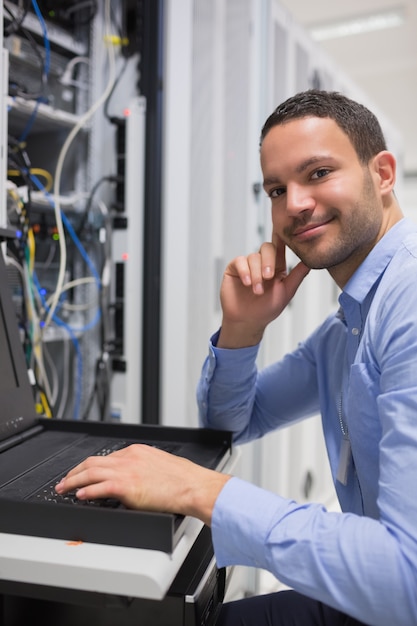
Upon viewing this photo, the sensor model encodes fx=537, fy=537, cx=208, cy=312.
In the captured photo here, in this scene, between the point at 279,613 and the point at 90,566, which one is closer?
the point at 90,566

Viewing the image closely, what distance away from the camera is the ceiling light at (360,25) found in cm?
394

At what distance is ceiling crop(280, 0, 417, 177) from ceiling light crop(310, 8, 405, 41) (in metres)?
0.05

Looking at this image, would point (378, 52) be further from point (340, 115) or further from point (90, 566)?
point (90, 566)

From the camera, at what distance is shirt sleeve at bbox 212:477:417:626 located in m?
0.64

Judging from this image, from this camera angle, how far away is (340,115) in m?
0.98

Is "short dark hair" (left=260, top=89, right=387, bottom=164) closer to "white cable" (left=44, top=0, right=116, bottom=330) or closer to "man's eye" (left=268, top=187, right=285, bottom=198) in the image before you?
"man's eye" (left=268, top=187, right=285, bottom=198)

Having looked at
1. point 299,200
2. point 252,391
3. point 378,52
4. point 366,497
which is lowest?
point 366,497

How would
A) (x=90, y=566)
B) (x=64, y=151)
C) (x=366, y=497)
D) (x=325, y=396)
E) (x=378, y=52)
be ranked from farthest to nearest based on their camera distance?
(x=378, y=52) < (x=64, y=151) < (x=325, y=396) < (x=366, y=497) < (x=90, y=566)

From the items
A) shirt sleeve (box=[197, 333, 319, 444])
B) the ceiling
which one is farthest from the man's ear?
the ceiling

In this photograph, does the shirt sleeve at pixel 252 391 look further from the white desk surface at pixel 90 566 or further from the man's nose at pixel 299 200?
the white desk surface at pixel 90 566

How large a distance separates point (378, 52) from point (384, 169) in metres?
4.27

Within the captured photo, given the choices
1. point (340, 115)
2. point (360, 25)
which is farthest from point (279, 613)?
point (360, 25)

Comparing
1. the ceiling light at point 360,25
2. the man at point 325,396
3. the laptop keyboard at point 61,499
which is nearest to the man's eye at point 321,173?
the man at point 325,396

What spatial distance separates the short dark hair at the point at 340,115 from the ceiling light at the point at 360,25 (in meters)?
3.49
